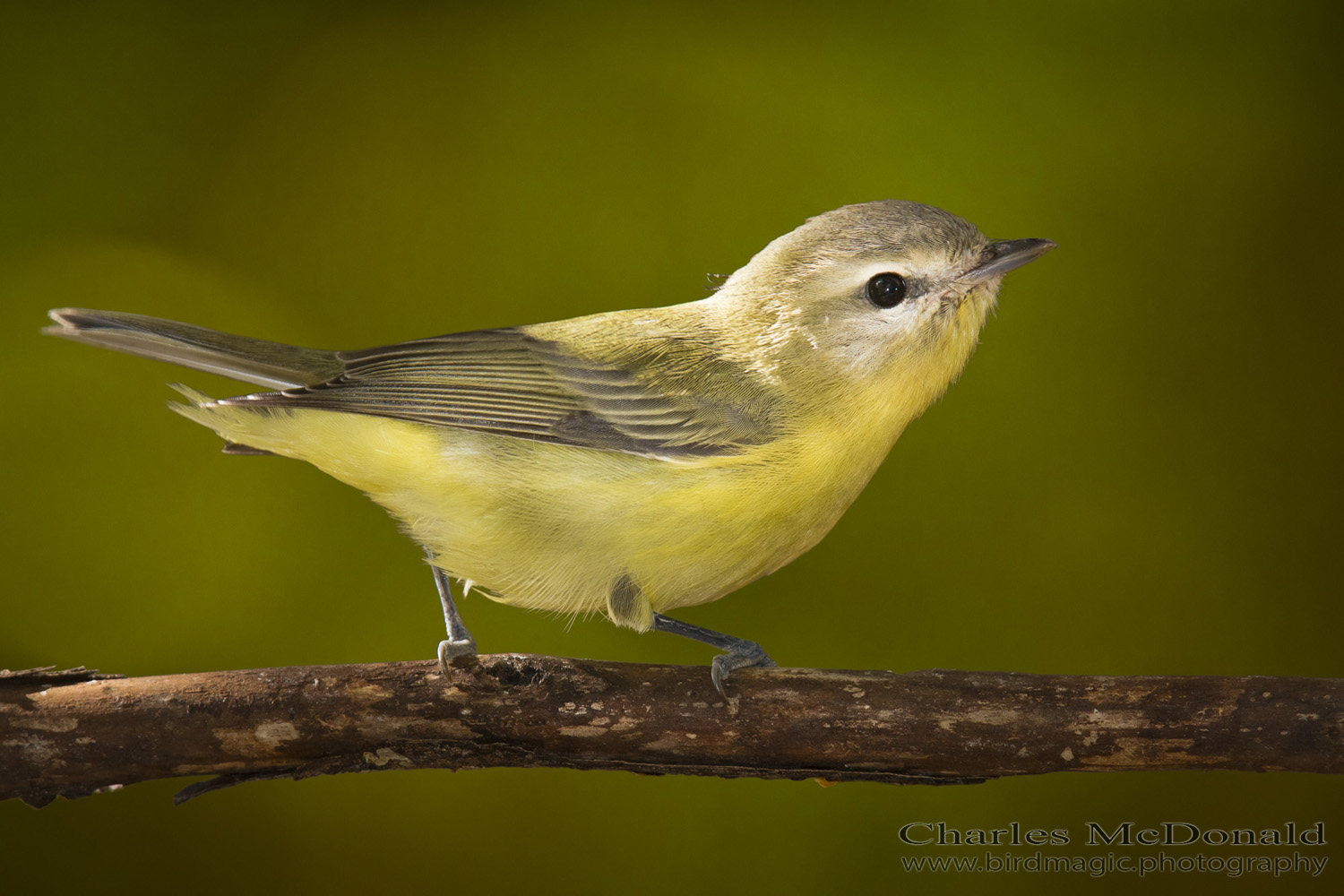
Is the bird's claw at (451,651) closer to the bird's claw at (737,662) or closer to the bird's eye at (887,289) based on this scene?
the bird's claw at (737,662)

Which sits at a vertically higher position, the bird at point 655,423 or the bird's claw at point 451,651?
the bird at point 655,423

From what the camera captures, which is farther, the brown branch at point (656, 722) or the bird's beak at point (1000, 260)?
the bird's beak at point (1000, 260)

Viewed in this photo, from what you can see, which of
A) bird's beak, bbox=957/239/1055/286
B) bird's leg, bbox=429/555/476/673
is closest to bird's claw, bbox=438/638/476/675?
bird's leg, bbox=429/555/476/673

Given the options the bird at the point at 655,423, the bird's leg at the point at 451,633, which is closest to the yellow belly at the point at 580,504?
the bird at the point at 655,423

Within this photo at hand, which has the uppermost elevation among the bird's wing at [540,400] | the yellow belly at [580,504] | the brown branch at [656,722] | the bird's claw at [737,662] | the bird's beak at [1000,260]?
the bird's beak at [1000,260]

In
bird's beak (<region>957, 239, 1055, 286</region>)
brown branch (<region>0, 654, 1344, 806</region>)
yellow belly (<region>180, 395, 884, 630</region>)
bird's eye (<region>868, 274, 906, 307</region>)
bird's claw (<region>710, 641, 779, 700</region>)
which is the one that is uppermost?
bird's beak (<region>957, 239, 1055, 286</region>)

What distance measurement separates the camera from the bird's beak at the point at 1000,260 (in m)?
2.09

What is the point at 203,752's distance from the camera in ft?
6.59

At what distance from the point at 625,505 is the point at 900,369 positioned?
Answer: 0.67m

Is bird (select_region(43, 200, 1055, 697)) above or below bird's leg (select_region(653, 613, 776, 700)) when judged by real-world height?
above

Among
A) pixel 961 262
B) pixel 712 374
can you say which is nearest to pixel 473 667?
pixel 712 374

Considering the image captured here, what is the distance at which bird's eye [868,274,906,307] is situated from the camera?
2113 mm

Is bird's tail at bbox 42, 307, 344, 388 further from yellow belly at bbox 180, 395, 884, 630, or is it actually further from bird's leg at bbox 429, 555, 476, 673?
bird's leg at bbox 429, 555, 476, 673

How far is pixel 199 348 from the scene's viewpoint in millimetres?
2158
